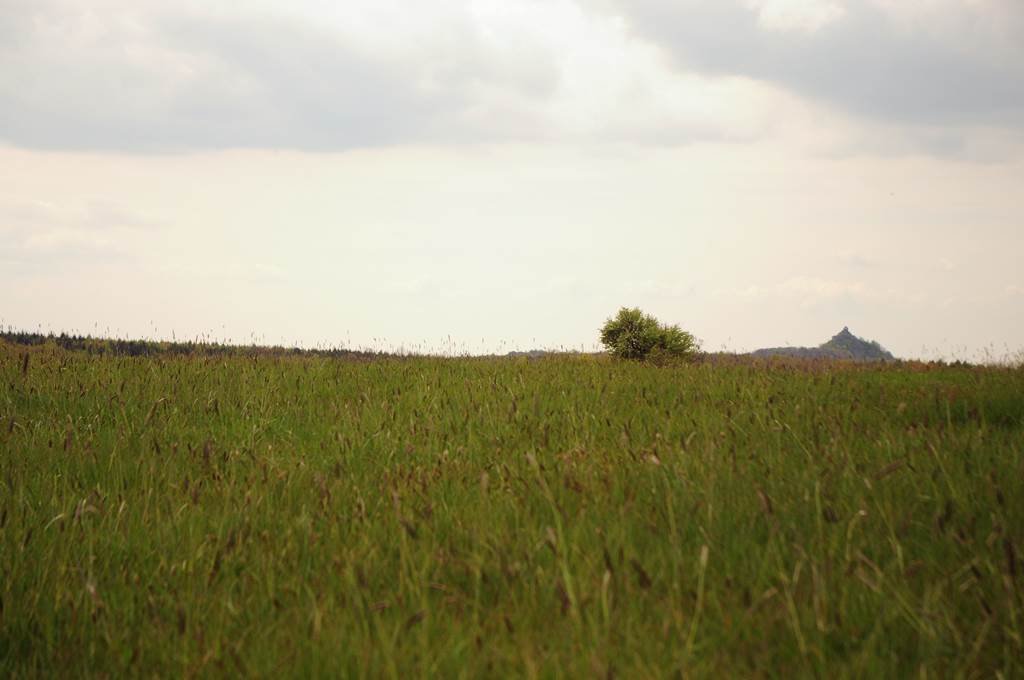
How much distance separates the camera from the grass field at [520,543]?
2.67m

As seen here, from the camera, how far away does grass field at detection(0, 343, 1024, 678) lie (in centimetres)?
267

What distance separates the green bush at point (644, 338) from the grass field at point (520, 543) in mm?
12210

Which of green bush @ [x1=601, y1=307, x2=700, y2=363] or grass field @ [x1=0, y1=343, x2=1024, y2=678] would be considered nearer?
grass field @ [x1=0, y1=343, x2=1024, y2=678]

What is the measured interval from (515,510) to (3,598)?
233 centimetres

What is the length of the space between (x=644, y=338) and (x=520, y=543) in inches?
653

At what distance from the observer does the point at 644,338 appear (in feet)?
65.1

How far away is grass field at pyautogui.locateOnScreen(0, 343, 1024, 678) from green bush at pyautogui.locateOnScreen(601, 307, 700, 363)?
12.2 meters

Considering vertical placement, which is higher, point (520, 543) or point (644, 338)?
point (644, 338)

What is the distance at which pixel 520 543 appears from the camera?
11.9ft

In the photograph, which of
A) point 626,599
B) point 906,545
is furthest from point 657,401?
point 626,599

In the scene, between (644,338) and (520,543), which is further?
(644,338)

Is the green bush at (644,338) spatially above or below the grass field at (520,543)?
above

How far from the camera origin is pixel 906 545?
3520mm

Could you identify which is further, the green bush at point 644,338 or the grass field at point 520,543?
the green bush at point 644,338
